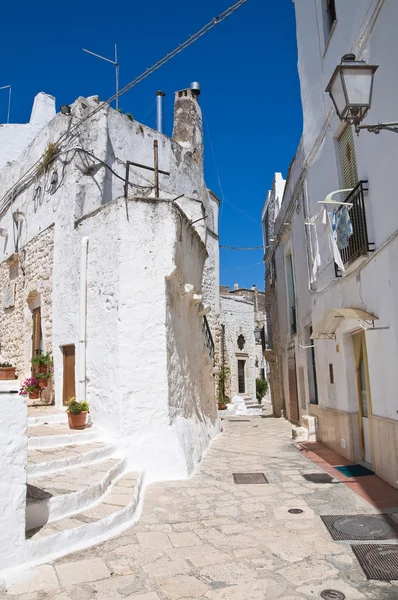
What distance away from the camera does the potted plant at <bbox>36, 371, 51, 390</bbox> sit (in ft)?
31.8

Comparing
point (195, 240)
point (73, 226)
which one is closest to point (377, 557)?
point (195, 240)

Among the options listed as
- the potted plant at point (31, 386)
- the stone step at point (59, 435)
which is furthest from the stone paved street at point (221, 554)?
the potted plant at point (31, 386)

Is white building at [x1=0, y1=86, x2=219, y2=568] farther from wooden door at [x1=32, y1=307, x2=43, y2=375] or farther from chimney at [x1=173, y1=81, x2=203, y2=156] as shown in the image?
chimney at [x1=173, y1=81, x2=203, y2=156]

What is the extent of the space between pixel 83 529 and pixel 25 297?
8030 mm

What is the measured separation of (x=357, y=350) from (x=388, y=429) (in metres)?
1.92

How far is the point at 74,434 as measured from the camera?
21.7 feet

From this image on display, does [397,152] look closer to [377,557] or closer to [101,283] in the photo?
[377,557]

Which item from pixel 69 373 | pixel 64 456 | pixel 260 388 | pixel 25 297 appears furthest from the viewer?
pixel 260 388

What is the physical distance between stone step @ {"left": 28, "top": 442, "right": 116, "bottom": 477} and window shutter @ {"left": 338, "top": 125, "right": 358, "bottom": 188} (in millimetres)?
5637

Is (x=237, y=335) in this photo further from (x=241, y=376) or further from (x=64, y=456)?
(x=64, y=456)

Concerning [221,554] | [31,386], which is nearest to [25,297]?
[31,386]

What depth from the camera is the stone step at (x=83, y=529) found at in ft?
12.4

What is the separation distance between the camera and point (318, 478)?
21.7ft

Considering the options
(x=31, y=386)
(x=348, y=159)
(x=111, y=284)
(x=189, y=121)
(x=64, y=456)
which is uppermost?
(x=189, y=121)
